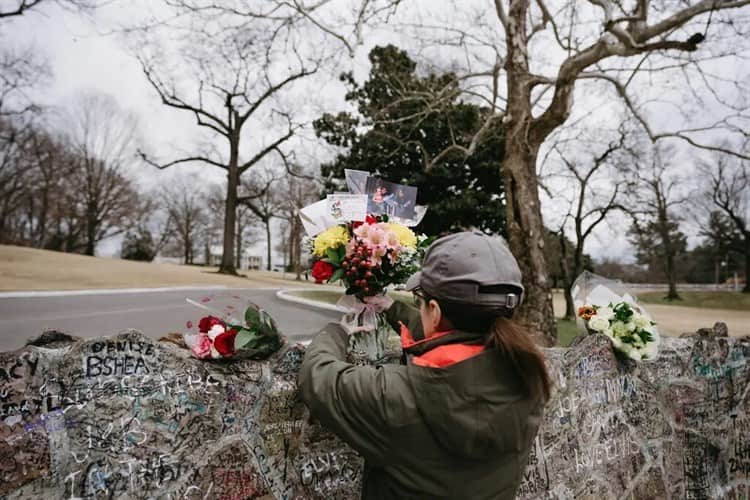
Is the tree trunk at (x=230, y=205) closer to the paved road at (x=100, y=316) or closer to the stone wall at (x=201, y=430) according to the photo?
the paved road at (x=100, y=316)

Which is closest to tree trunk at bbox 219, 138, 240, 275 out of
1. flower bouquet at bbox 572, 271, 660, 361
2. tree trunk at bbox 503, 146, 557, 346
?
tree trunk at bbox 503, 146, 557, 346

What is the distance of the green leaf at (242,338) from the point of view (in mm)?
1765

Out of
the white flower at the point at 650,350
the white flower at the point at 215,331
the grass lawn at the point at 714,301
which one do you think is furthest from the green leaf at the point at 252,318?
the grass lawn at the point at 714,301

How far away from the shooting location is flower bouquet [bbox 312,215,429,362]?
1.85m

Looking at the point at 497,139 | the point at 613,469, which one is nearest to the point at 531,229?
the point at 613,469

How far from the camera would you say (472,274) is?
136cm

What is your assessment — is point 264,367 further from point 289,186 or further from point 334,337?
point 289,186

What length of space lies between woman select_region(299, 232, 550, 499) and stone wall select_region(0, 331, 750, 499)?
1.98ft

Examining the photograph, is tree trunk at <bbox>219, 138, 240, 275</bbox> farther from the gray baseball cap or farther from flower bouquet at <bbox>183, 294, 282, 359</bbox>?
the gray baseball cap

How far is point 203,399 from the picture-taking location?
1.80m

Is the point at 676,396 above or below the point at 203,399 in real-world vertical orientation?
below

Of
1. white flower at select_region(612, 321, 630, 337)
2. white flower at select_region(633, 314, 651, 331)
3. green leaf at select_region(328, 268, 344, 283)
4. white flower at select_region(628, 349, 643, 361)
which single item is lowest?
white flower at select_region(628, 349, 643, 361)

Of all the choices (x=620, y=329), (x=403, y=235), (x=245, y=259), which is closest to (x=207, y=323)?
(x=403, y=235)

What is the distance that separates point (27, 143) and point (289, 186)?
1370cm
